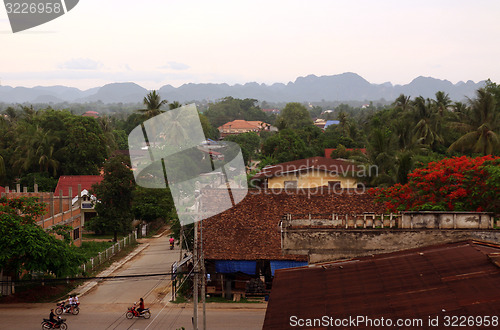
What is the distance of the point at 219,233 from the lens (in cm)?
2355

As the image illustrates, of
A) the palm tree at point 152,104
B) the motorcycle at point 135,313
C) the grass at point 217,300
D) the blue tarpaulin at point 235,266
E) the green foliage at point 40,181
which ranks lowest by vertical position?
the grass at point 217,300

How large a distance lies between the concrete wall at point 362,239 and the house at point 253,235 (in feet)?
13.7

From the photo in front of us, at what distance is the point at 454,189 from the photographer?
68.3ft

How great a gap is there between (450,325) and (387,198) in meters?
14.6

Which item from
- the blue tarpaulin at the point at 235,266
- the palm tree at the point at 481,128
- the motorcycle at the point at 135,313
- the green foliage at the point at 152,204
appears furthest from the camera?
the green foliage at the point at 152,204

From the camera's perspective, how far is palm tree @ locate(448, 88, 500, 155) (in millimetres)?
35000

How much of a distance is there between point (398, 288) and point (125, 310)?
13.5 metres

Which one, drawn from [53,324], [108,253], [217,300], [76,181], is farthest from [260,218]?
[76,181]

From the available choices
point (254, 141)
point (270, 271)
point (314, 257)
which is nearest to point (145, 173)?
point (270, 271)

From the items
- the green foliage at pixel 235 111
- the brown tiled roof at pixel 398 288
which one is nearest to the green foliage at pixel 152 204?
the brown tiled roof at pixel 398 288

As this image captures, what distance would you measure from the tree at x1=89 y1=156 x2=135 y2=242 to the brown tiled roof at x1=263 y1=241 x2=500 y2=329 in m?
21.0

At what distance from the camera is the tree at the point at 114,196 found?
3225 cm

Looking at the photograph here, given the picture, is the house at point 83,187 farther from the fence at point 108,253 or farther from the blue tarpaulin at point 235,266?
the blue tarpaulin at point 235,266

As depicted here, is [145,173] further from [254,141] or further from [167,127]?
[254,141]
